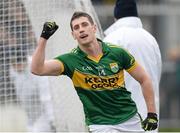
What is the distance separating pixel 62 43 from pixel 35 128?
1.03 m

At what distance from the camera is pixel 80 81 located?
9242 millimetres

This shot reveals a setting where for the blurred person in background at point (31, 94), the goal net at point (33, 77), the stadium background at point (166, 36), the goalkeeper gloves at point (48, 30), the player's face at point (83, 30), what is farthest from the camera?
the stadium background at point (166, 36)

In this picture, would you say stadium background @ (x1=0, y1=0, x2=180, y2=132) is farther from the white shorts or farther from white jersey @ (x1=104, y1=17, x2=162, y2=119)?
the white shorts

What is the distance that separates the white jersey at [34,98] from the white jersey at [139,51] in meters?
1.40

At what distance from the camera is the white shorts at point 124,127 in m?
9.30

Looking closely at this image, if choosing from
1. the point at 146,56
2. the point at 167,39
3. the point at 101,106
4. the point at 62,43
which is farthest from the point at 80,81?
the point at 167,39

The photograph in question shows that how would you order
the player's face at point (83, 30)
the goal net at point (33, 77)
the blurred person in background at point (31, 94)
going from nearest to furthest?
the player's face at point (83, 30)
the goal net at point (33, 77)
the blurred person in background at point (31, 94)

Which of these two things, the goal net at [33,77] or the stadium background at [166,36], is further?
the stadium background at [166,36]

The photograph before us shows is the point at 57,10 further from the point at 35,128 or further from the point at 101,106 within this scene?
the point at 101,106

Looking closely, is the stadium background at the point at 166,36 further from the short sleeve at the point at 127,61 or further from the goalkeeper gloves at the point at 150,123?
the short sleeve at the point at 127,61

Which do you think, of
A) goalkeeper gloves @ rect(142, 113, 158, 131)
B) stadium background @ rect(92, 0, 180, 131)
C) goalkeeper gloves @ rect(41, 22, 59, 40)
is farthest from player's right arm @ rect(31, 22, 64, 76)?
stadium background @ rect(92, 0, 180, 131)

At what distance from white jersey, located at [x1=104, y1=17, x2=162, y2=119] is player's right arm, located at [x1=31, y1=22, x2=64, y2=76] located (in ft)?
4.47

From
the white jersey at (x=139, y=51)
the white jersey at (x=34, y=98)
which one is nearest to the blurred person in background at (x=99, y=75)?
the white jersey at (x=139, y=51)

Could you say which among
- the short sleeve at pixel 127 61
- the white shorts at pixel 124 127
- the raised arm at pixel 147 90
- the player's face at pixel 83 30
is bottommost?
the white shorts at pixel 124 127
